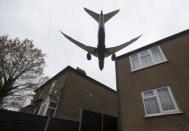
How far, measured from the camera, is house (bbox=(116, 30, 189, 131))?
6484 mm

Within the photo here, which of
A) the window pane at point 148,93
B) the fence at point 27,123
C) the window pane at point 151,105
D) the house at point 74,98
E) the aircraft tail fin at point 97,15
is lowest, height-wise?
the fence at point 27,123

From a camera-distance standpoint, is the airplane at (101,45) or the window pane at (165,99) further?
the window pane at (165,99)

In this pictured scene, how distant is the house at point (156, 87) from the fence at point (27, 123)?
3.58 meters

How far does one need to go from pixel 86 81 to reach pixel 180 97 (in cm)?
1070

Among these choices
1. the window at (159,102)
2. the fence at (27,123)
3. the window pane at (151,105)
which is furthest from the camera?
the window pane at (151,105)

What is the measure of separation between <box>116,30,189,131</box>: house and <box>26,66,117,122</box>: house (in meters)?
4.51

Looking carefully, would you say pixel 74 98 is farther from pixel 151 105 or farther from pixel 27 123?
pixel 151 105

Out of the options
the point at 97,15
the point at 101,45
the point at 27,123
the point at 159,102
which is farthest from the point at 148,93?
the point at 27,123

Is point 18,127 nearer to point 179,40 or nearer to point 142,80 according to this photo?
point 142,80

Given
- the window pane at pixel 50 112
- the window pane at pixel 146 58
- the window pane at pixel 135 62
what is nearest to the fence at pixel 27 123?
the window pane at pixel 50 112

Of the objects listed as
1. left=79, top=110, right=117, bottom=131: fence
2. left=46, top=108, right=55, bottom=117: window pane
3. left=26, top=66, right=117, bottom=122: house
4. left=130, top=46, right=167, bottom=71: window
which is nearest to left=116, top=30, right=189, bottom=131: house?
left=130, top=46, right=167, bottom=71: window

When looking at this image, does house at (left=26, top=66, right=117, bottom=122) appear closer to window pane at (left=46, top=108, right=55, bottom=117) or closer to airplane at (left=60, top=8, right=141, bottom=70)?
window pane at (left=46, top=108, right=55, bottom=117)

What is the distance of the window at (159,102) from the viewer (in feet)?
21.8

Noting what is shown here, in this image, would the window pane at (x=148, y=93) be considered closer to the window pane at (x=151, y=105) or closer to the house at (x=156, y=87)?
the house at (x=156, y=87)
